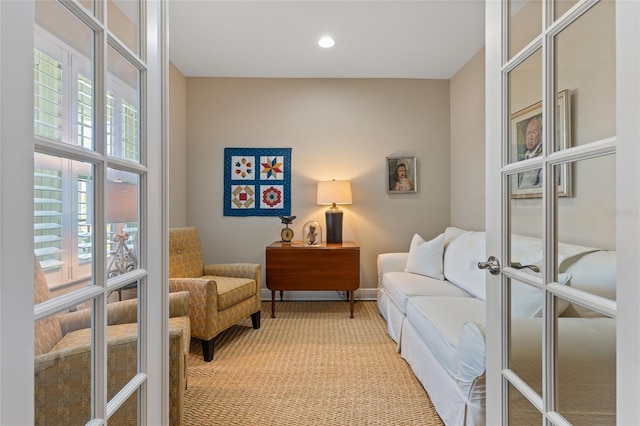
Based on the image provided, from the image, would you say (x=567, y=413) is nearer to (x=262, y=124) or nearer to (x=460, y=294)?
(x=460, y=294)

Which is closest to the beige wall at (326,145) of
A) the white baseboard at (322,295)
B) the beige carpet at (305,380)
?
the white baseboard at (322,295)

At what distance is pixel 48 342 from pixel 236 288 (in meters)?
2.14

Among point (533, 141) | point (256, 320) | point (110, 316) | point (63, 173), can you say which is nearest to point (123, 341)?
point (110, 316)

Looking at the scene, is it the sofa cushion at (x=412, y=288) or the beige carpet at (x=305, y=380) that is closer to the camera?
the beige carpet at (x=305, y=380)

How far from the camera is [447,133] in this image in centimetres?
401

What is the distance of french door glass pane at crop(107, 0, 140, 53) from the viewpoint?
88cm

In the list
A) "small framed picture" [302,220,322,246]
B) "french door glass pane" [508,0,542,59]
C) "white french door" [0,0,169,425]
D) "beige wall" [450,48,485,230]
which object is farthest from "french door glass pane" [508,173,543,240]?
"small framed picture" [302,220,322,246]

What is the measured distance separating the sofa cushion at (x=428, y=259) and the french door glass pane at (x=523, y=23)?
2.27 metres

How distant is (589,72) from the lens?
770 millimetres

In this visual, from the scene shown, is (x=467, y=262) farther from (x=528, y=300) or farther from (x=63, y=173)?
(x=63, y=173)

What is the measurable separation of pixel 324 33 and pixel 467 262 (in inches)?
86.6

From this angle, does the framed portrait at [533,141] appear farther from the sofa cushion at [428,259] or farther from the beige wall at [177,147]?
the beige wall at [177,147]

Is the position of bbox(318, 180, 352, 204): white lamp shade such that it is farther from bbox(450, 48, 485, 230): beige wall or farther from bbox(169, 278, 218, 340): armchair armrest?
bbox(169, 278, 218, 340): armchair armrest

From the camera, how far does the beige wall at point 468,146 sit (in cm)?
328
